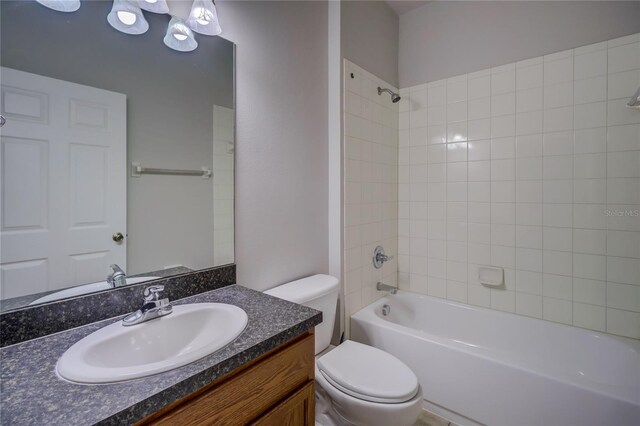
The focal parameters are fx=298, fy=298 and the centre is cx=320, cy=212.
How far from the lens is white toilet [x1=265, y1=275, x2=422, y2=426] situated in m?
1.22

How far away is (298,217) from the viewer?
5.63 ft

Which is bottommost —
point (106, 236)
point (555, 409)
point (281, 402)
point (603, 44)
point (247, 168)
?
point (555, 409)

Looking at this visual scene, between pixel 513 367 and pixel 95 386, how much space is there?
1.64 metres

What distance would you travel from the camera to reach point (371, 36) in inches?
84.3

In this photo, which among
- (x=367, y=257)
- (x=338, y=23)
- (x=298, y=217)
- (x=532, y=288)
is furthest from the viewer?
(x=367, y=257)

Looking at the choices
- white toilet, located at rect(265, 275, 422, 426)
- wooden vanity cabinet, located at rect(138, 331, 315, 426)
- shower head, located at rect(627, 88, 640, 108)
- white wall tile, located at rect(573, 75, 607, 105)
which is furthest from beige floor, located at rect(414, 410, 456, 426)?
white wall tile, located at rect(573, 75, 607, 105)

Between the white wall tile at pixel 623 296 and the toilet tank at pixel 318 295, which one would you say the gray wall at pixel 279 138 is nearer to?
the toilet tank at pixel 318 295

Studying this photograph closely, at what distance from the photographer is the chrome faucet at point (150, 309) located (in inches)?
36.4

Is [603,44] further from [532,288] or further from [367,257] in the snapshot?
[367,257]

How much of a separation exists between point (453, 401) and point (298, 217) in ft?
4.27

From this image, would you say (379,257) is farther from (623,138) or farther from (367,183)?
(623,138)

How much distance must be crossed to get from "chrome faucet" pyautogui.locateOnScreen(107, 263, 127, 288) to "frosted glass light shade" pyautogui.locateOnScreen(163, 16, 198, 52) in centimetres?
86

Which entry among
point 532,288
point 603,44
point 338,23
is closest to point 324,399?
point 532,288

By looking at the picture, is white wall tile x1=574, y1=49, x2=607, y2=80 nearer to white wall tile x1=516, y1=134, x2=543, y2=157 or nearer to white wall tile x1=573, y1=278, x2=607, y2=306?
white wall tile x1=516, y1=134, x2=543, y2=157
